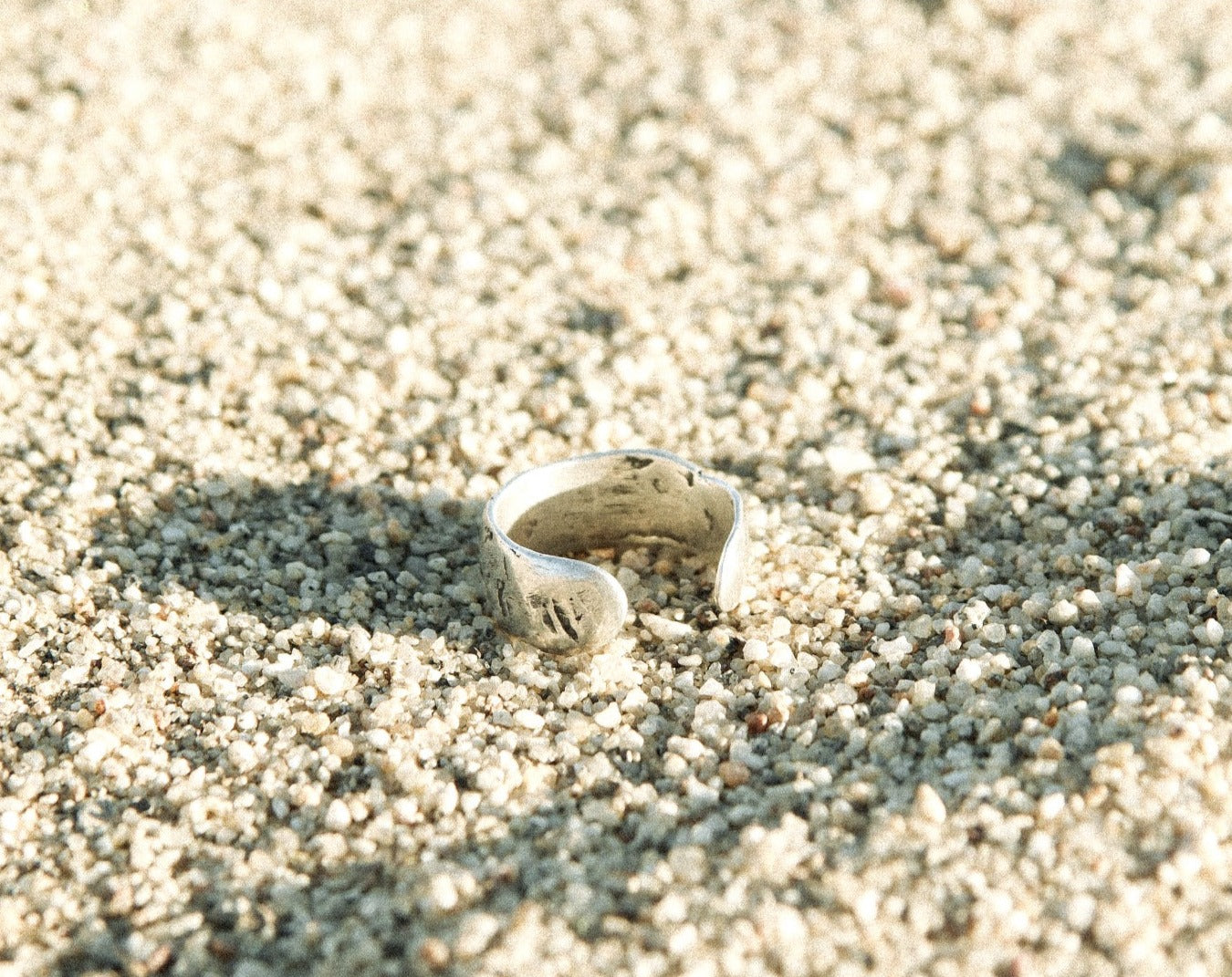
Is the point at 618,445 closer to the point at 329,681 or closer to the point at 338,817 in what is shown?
the point at 329,681

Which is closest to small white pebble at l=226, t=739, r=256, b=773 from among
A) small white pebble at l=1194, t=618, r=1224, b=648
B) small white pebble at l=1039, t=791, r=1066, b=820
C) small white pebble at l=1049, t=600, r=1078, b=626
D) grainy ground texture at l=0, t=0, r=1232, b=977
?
grainy ground texture at l=0, t=0, r=1232, b=977

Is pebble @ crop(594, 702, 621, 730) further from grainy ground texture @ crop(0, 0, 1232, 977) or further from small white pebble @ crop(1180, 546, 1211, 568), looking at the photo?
small white pebble @ crop(1180, 546, 1211, 568)

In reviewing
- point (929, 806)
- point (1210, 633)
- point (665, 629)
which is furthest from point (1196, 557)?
point (665, 629)

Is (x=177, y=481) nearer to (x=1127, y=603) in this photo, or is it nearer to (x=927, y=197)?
(x=1127, y=603)

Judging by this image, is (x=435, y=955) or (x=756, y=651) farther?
(x=756, y=651)

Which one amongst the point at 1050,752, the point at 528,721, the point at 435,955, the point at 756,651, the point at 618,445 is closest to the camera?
the point at 435,955
